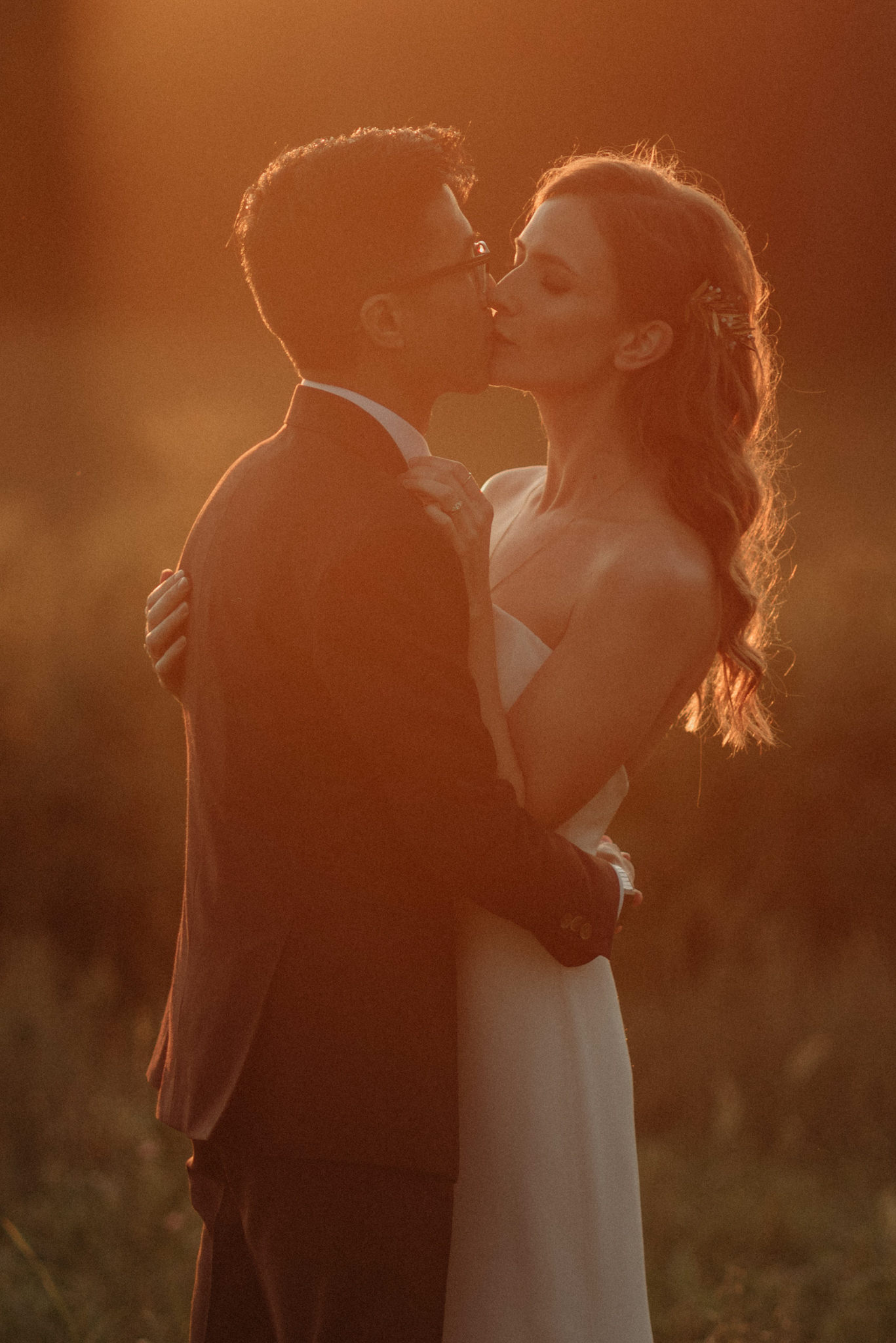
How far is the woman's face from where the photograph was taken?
2.79 m

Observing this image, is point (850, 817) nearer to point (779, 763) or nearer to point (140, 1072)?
point (779, 763)

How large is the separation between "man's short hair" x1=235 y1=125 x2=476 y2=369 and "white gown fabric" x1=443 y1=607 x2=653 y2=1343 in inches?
41.5

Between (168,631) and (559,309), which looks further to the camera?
(559,309)

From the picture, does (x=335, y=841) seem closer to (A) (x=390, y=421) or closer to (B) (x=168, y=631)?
(B) (x=168, y=631)

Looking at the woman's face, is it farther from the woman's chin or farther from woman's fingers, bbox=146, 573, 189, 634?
woman's fingers, bbox=146, 573, 189, 634

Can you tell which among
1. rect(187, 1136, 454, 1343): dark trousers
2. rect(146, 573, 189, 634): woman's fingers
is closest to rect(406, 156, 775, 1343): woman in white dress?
rect(187, 1136, 454, 1343): dark trousers

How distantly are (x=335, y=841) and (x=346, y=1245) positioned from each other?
605mm

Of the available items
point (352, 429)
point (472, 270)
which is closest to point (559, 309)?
point (472, 270)

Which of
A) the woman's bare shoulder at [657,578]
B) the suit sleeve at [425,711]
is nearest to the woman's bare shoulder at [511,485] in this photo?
the woman's bare shoulder at [657,578]

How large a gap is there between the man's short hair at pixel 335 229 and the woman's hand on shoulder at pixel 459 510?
10.0 inches

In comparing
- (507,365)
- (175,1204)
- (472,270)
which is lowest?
(175,1204)

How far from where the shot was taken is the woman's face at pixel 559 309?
2.79m

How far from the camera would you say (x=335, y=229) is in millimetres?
2160

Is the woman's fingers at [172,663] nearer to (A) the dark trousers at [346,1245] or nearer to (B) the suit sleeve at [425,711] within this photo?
(B) the suit sleeve at [425,711]
